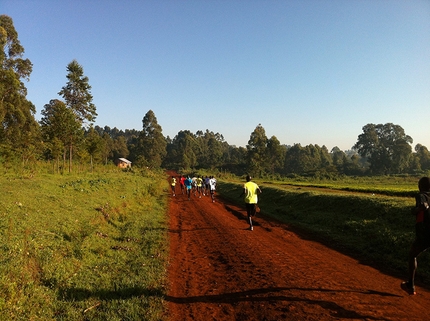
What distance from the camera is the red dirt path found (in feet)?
15.1

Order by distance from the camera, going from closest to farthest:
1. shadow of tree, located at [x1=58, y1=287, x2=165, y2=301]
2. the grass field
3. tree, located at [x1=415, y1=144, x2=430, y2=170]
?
the grass field
shadow of tree, located at [x1=58, y1=287, x2=165, y2=301]
tree, located at [x1=415, y1=144, x2=430, y2=170]

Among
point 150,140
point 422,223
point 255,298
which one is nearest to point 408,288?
point 422,223

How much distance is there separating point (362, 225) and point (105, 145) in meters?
69.3

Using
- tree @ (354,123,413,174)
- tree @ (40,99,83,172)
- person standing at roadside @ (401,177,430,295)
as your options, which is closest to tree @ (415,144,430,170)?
tree @ (354,123,413,174)

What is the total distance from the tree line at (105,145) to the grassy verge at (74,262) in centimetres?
1655

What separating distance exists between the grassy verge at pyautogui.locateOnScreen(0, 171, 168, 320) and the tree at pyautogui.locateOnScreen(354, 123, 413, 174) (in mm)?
88224

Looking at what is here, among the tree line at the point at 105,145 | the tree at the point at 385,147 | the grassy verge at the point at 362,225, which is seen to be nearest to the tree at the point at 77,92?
the tree line at the point at 105,145

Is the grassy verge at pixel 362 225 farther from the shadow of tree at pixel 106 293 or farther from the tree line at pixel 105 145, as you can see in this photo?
the tree line at pixel 105 145

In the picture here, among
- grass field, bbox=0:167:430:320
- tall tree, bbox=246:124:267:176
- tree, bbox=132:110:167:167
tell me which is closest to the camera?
grass field, bbox=0:167:430:320

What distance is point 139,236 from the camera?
34.6 ft

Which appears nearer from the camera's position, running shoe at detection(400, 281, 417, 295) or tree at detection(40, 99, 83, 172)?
running shoe at detection(400, 281, 417, 295)

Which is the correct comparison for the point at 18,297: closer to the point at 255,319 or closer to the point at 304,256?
the point at 255,319

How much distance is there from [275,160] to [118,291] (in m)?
77.7

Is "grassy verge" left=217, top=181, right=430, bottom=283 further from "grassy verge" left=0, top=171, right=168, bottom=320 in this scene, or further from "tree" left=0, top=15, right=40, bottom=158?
"tree" left=0, top=15, right=40, bottom=158
